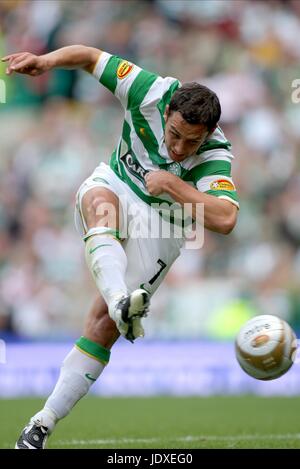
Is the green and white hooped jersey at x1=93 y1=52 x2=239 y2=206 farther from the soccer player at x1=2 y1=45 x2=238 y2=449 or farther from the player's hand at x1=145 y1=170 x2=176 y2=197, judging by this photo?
the player's hand at x1=145 y1=170 x2=176 y2=197

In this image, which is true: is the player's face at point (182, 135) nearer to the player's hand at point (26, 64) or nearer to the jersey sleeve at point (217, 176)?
Result: the jersey sleeve at point (217, 176)

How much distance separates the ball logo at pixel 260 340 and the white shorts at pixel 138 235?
2.51 feet

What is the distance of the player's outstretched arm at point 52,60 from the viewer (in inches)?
224

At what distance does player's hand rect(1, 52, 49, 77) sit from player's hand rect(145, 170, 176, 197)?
944mm

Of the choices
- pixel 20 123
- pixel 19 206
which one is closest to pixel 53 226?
pixel 19 206

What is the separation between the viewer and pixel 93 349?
5.88 meters

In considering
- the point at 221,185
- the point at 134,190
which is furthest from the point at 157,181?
the point at 134,190

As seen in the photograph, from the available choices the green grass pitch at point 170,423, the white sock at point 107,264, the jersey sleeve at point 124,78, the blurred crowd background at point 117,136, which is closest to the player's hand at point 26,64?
the jersey sleeve at point 124,78

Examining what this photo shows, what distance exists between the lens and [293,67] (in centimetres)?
1517

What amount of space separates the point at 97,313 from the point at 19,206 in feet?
28.5

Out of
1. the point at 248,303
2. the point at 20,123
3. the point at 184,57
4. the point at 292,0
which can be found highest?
the point at 292,0

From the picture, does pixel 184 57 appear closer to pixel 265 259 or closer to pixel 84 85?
pixel 84 85

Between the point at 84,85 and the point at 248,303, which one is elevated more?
the point at 84,85

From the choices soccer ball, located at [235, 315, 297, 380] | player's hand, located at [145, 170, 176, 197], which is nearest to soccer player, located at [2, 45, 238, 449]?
player's hand, located at [145, 170, 176, 197]
